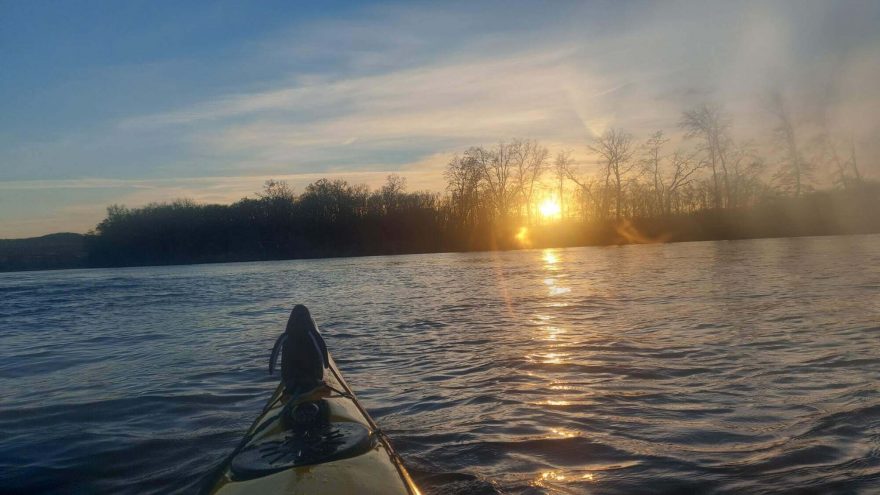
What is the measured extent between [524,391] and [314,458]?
4.07 m

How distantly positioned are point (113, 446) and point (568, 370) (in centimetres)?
570

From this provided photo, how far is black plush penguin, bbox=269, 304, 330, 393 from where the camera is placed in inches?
232

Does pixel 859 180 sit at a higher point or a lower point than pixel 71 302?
higher

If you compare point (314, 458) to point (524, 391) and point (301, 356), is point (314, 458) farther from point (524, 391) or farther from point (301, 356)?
point (524, 391)

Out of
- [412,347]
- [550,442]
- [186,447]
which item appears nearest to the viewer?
[550,442]

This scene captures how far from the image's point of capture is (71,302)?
79.9 feet

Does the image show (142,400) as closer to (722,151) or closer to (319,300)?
(319,300)

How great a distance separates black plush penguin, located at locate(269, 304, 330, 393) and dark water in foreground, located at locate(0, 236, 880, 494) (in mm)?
1012

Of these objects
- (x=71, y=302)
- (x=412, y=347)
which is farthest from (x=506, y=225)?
(x=412, y=347)

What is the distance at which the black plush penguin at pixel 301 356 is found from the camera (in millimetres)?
5891

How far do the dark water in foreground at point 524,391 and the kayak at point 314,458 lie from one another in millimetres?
907

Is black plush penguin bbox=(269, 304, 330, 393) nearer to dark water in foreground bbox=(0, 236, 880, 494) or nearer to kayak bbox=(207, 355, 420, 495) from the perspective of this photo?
kayak bbox=(207, 355, 420, 495)

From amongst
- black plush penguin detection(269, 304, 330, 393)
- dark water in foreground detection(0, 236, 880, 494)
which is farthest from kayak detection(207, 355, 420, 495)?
dark water in foreground detection(0, 236, 880, 494)

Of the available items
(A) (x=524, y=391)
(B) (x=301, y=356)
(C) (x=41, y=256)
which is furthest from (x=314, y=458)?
(C) (x=41, y=256)
